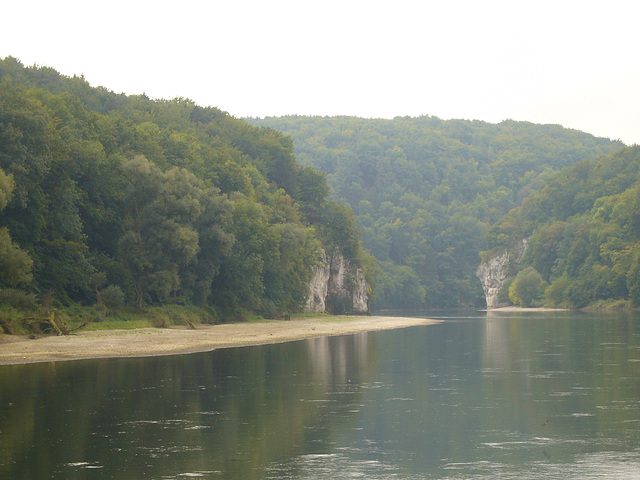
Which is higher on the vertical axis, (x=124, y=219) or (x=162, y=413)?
(x=124, y=219)

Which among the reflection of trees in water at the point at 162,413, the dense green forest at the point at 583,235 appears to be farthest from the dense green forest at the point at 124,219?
the dense green forest at the point at 583,235

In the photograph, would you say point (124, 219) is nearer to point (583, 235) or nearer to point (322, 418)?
point (322, 418)

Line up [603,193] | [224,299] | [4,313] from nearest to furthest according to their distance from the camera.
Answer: [4,313] < [224,299] < [603,193]

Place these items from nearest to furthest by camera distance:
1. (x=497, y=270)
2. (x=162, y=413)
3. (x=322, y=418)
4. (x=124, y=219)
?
(x=322, y=418) → (x=162, y=413) → (x=124, y=219) → (x=497, y=270)

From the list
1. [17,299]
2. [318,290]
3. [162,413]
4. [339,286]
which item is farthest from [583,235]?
[162,413]

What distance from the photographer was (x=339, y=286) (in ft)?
417

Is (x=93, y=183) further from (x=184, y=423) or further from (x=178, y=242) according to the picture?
(x=184, y=423)

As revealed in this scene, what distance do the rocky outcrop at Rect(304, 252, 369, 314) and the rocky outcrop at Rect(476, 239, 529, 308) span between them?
5719 cm

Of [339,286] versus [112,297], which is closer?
[112,297]

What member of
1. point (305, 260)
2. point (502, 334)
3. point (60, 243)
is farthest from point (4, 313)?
point (305, 260)

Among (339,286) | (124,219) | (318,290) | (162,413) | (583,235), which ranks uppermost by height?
(583,235)

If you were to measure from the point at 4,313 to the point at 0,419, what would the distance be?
84.3ft

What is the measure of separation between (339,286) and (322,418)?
102433 millimetres

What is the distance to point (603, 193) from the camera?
524 feet
